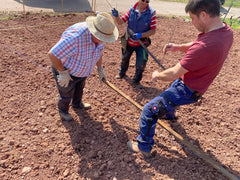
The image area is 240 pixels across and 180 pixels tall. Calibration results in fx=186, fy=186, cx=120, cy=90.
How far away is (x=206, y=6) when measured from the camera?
73.6 inches

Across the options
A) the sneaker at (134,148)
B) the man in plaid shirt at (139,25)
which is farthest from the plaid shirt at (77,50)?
the man in plaid shirt at (139,25)

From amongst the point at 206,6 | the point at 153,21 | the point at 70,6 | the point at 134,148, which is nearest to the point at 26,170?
the point at 134,148

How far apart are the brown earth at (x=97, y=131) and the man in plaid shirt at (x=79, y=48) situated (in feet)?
2.71

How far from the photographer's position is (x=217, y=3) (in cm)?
186

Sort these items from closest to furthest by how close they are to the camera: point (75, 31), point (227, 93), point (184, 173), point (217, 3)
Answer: point (217, 3), point (75, 31), point (184, 173), point (227, 93)

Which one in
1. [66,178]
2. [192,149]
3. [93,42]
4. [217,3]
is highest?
[217,3]

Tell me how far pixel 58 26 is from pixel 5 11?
2.82m

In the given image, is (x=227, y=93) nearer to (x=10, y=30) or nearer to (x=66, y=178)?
(x=66, y=178)

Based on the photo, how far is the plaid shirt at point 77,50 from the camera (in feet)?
7.43

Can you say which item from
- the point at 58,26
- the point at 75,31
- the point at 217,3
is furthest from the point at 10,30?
the point at 217,3

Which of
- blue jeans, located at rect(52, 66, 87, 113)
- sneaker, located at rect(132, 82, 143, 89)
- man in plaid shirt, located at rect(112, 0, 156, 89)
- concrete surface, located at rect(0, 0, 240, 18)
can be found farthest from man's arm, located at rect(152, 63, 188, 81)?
concrete surface, located at rect(0, 0, 240, 18)

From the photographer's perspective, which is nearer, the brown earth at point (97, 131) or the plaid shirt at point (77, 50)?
the plaid shirt at point (77, 50)

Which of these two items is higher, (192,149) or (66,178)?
(192,149)

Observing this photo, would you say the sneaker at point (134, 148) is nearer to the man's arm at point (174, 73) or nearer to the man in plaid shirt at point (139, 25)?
the man's arm at point (174, 73)
